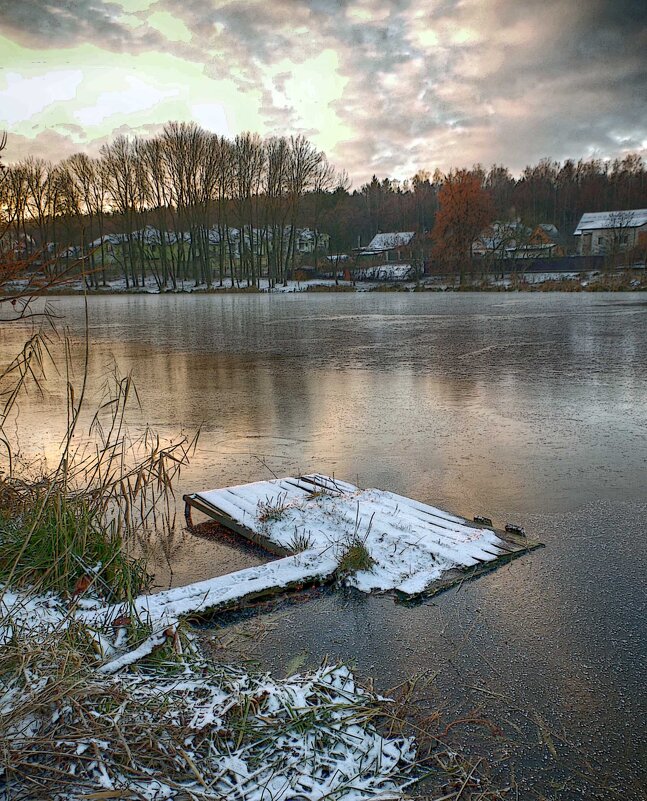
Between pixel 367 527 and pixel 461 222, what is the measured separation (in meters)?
54.5

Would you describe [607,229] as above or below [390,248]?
above

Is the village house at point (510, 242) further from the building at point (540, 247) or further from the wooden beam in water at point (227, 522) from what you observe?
the wooden beam in water at point (227, 522)

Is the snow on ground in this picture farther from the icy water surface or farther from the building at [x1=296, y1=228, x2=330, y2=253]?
the building at [x1=296, y1=228, x2=330, y2=253]

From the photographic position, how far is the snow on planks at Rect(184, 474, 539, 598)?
3.57 metres

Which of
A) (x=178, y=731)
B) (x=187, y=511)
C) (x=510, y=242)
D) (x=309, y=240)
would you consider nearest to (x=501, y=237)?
(x=510, y=242)

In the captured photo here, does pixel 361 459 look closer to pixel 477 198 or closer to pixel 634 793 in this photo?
pixel 634 793

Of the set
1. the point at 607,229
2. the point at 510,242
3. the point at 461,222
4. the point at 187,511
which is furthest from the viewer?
the point at 607,229

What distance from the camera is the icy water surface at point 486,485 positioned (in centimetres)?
249

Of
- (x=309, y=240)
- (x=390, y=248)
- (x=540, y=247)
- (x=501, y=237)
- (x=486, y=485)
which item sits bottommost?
(x=486, y=485)

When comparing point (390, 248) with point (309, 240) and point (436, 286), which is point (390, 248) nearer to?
point (309, 240)

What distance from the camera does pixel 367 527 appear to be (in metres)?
3.96

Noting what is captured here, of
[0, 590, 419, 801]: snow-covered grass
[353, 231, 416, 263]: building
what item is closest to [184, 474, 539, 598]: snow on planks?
[0, 590, 419, 801]: snow-covered grass

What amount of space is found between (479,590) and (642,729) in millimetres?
1142

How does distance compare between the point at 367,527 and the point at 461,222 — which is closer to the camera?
the point at 367,527
